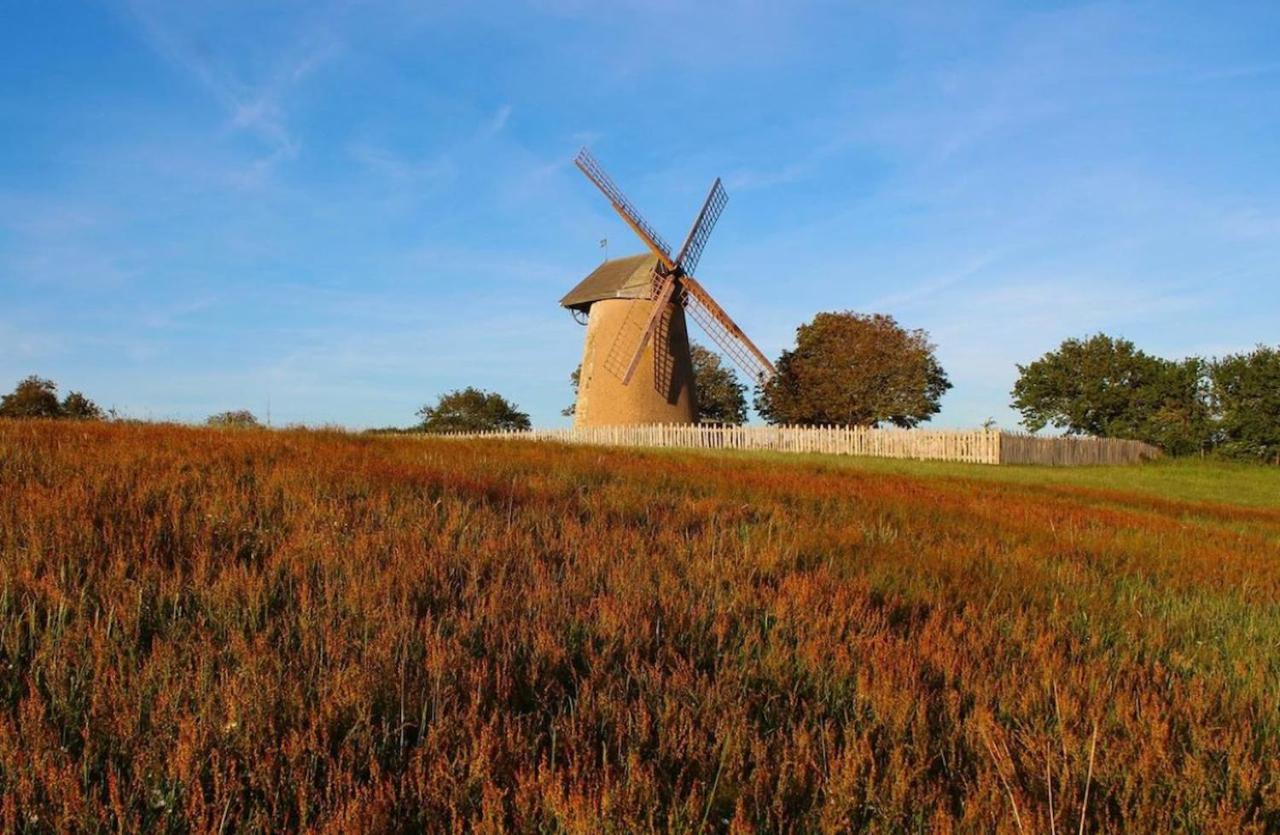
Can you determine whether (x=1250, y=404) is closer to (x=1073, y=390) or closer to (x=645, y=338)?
(x=1073, y=390)

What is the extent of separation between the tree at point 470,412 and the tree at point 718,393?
1747 cm

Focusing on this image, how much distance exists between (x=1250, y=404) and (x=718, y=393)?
32.1 meters

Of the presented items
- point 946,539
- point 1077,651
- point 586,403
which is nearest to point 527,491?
point 946,539

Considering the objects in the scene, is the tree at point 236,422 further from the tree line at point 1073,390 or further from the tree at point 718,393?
the tree at point 718,393

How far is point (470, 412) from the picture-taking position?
63875 mm

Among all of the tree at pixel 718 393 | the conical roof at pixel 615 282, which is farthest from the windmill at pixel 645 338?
the tree at pixel 718 393

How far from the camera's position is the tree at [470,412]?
2473 inches

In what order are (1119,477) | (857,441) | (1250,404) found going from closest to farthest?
(1119,477), (857,441), (1250,404)

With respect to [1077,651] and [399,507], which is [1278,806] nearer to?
[1077,651]

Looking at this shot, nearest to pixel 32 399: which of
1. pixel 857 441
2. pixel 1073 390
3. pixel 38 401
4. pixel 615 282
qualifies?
pixel 38 401

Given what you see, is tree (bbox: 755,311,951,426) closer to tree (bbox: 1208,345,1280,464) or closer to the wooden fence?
the wooden fence

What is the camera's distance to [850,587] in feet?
17.2

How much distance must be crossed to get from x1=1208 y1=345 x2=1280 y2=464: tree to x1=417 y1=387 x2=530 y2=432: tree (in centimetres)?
4956

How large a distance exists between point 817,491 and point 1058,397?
52487mm
